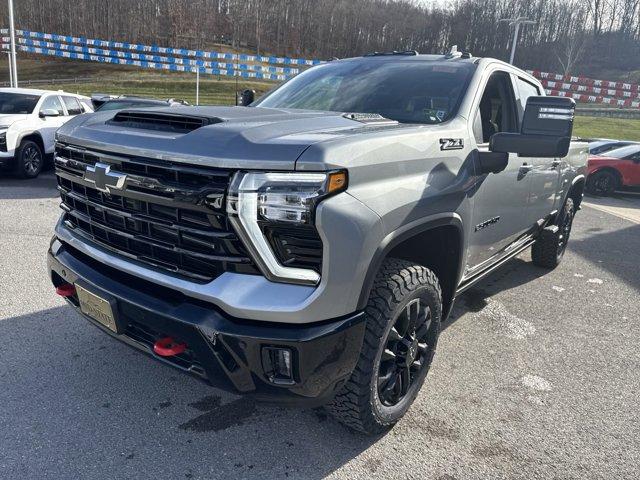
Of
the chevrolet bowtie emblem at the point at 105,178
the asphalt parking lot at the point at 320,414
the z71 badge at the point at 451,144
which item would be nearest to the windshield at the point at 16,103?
the asphalt parking lot at the point at 320,414

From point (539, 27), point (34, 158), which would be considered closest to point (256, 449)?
point (34, 158)

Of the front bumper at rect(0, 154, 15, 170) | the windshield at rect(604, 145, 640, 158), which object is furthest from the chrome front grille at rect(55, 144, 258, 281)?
the windshield at rect(604, 145, 640, 158)

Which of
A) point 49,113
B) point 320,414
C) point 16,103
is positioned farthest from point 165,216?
point 16,103

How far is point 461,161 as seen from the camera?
2783 millimetres

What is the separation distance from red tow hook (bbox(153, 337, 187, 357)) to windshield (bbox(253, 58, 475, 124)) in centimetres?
180

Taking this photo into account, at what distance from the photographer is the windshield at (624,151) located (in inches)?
534

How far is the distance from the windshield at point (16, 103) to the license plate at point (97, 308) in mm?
8730

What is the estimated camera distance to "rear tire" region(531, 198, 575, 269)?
544 centimetres

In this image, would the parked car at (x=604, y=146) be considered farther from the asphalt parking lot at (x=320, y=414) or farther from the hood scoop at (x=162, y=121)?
the hood scoop at (x=162, y=121)

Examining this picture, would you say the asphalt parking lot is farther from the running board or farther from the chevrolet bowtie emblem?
the chevrolet bowtie emblem

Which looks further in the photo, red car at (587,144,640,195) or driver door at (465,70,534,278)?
red car at (587,144,640,195)

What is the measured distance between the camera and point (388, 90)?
130 inches

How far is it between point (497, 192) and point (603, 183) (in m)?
12.2

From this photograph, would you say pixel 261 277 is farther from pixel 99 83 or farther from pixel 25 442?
pixel 99 83
